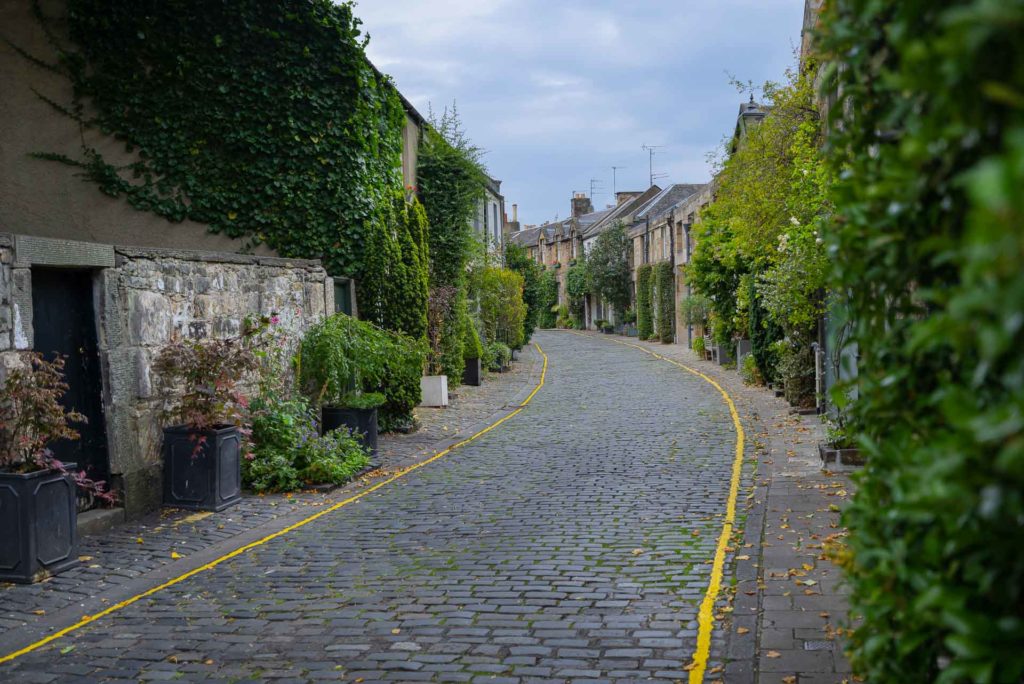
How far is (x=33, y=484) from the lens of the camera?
6.57 meters

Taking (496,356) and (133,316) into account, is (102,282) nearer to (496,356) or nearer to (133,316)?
(133,316)

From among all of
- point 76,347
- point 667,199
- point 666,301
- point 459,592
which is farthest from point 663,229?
point 459,592

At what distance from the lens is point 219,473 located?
29.1 feet

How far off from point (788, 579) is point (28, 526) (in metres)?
5.46

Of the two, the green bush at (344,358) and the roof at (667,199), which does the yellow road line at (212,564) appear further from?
the roof at (667,199)

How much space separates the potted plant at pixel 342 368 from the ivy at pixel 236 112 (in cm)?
251

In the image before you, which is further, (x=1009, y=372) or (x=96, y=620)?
(x=96, y=620)

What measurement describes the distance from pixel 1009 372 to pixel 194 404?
27.9 ft

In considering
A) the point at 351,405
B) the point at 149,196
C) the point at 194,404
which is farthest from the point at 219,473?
the point at 149,196

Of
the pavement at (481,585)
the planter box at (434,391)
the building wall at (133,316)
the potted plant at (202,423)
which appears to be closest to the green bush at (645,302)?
the planter box at (434,391)

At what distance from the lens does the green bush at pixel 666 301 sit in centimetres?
3938

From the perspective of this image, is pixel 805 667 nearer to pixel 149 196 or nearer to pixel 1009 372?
pixel 1009 372

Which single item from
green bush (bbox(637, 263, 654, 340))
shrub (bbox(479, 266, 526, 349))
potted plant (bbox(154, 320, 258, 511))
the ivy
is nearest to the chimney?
green bush (bbox(637, 263, 654, 340))

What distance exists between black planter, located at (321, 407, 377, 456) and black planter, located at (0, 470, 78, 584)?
4.80 meters
